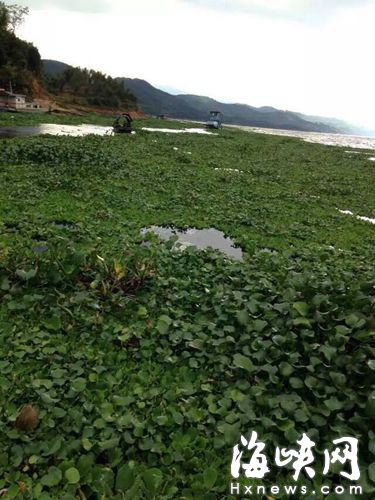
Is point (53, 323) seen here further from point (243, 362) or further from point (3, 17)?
point (3, 17)

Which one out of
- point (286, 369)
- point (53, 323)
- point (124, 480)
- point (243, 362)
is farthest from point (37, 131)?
point (124, 480)

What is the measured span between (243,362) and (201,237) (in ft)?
23.4

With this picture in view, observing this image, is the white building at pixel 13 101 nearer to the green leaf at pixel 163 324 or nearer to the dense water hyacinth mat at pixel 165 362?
the dense water hyacinth mat at pixel 165 362

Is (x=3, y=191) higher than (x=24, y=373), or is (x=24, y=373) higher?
(x=3, y=191)

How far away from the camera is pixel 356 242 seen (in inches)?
488

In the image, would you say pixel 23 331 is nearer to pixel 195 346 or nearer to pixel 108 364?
pixel 108 364

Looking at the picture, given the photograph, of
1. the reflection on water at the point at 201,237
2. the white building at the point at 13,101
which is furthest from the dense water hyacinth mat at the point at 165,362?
the white building at the point at 13,101

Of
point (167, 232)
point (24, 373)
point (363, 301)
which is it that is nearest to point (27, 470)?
point (24, 373)

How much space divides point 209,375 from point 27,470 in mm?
2512

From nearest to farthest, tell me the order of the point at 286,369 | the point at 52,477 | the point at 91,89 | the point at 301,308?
1. the point at 52,477
2. the point at 286,369
3. the point at 301,308
4. the point at 91,89

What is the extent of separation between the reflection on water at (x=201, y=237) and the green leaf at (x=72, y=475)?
763cm

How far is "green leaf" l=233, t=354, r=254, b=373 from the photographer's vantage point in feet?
16.5

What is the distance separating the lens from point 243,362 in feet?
16.8

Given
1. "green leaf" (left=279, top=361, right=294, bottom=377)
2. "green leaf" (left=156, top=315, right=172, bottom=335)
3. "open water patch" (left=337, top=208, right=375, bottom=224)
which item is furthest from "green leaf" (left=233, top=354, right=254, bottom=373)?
"open water patch" (left=337, top=208, right=375, bottom=224)
